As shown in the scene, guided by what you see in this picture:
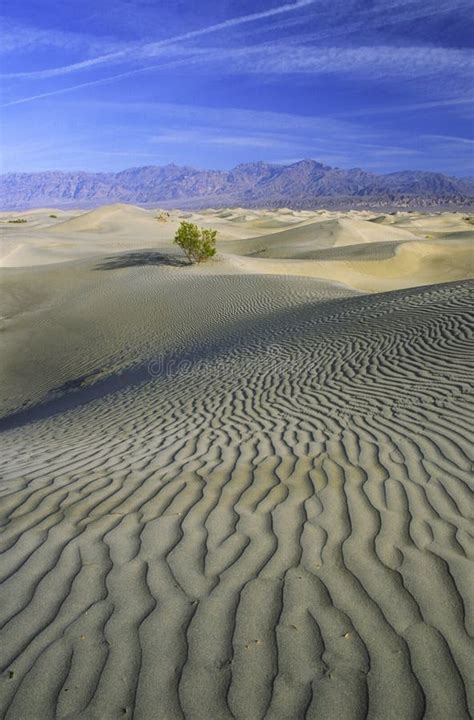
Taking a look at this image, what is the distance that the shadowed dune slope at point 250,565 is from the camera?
235cm

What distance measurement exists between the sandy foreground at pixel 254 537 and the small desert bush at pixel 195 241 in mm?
16442

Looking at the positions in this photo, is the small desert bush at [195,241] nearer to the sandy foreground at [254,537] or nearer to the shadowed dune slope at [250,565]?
the sandy foreground at [254,537]

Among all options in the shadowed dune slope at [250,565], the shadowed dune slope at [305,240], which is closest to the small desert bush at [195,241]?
the shadowed dune slope at [305,240]

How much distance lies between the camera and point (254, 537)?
3.65 m

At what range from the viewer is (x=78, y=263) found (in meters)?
29.8

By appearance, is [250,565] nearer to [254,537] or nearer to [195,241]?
[254,537]

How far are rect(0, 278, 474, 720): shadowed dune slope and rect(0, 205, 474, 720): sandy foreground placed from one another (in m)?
0.01

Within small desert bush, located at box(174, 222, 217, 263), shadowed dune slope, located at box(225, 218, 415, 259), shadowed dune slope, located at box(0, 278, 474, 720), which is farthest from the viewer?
shadowed dune slope, located at box(225, 218, 415, 259)

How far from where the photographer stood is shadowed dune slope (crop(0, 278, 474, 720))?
235 cm

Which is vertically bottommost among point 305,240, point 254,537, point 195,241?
point 305,240

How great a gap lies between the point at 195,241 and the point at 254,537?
81.2ft

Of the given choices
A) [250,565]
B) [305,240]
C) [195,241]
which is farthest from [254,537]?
[305,240]

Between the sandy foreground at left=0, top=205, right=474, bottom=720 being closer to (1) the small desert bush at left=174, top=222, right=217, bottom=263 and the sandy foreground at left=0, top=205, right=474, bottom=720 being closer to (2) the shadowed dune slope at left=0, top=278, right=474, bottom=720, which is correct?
(2) the shadowed dune slope at left=0, top=278, right=474, bottom=720

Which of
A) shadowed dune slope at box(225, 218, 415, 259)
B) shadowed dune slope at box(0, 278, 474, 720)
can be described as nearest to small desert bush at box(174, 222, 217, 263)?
shadowed dune slope at box(225, 218, 415, 259)
